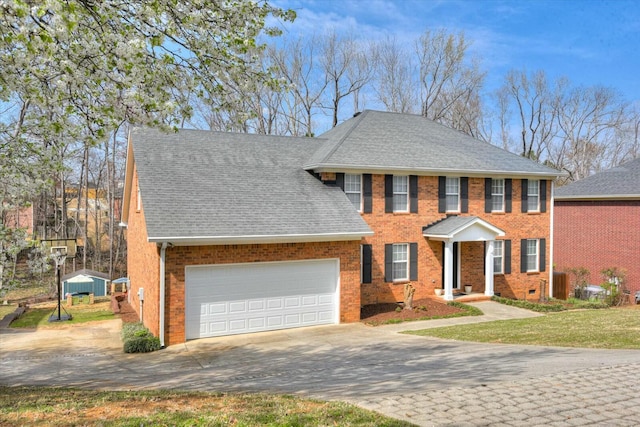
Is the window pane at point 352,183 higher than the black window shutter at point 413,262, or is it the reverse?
the window pane at point 352,183

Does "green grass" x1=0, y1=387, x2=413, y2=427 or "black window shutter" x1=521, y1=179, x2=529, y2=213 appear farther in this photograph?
"black window shutter" x1=521, y1=179, x2=529, y2=213

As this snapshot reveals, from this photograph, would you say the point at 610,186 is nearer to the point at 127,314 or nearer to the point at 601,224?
the point at 601,224

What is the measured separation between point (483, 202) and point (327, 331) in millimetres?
9422

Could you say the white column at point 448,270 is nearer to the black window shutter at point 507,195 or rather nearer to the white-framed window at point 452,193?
the white-framed window at point 452,193

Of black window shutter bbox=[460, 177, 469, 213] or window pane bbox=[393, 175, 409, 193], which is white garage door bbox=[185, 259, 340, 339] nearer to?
window pane bbox=[393, 175, 409, 193]

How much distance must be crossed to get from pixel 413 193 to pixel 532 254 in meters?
6.78

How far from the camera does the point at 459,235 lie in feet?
56.3

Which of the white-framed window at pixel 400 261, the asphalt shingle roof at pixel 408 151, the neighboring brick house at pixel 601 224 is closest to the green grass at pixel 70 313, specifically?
the asphalt shingle roof at pixel 408 151

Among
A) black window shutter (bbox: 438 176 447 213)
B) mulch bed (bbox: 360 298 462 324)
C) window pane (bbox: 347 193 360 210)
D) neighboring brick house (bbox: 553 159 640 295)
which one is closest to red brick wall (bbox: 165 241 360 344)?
mulch bed (bbox: 360 298 462 324)

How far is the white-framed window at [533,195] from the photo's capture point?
20.1m

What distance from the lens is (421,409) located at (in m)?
5.64

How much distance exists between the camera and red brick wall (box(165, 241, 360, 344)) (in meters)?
12.3

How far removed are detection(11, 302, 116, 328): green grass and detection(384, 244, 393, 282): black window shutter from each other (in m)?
10.2

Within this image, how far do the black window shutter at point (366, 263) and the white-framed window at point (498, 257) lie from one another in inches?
237
